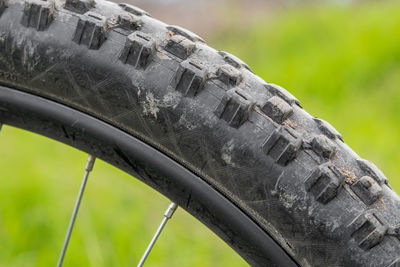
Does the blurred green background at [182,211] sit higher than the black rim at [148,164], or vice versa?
the black rim at [148,164]

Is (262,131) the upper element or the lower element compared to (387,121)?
upper

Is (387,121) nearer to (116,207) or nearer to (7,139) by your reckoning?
Result: (116,207)

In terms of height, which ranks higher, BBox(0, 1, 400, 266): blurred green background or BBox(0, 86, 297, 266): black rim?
BBox(0, 86, 297, 266): black rim

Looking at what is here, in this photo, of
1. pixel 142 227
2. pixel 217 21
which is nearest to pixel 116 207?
pixel 142 227

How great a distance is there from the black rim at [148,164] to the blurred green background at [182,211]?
0.99 metres

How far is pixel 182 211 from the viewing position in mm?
2457

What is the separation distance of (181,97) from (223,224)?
209 mm

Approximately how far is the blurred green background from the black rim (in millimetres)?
985

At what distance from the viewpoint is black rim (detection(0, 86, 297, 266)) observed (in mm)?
901

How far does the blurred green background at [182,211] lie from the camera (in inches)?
81.0

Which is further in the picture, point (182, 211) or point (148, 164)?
point (182, 211)

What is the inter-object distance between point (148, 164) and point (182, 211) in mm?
1534

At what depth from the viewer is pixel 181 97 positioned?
893 mm

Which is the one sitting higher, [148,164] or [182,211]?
[148,164]
